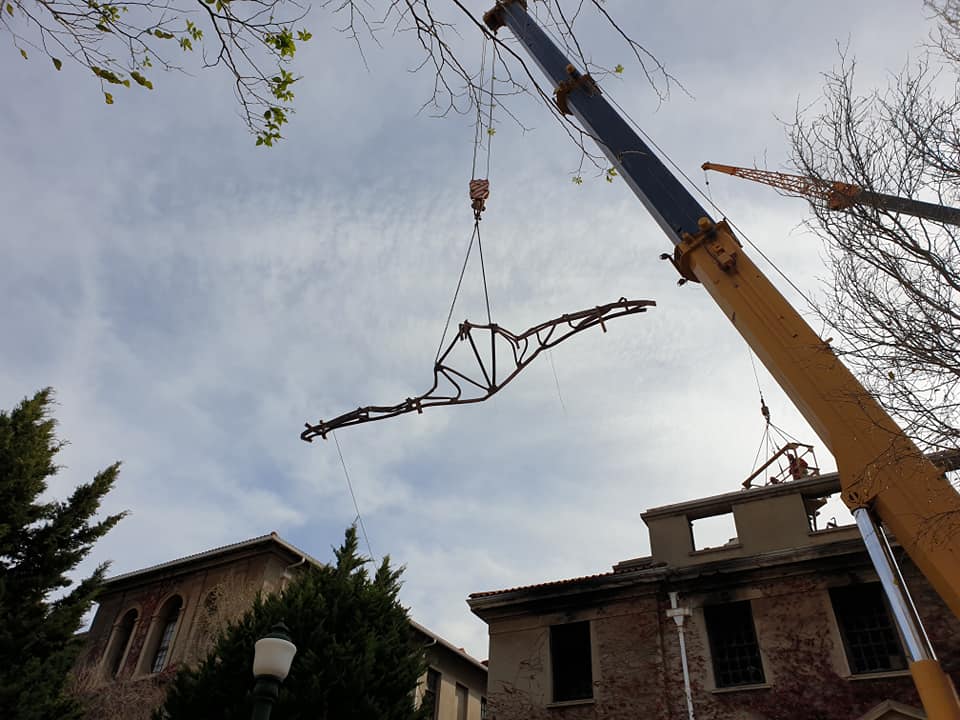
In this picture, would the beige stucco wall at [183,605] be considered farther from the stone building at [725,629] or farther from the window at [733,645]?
the window at [733,645]

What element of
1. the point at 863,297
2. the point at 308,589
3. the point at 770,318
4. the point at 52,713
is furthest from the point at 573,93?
the point at 52,713

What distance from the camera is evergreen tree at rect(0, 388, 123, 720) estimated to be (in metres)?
12.0

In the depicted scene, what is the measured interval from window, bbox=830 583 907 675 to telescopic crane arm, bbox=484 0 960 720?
323 inches

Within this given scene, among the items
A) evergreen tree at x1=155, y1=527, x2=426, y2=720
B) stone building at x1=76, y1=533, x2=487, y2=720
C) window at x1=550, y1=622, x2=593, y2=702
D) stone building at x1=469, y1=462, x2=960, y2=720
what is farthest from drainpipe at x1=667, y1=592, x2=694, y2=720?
stone building at x1=76, y1=533, x2=487, y2=720

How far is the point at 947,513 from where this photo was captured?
18.7 feet

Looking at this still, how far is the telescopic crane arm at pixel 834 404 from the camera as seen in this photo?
5.76 meters

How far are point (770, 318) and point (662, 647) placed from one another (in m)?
9.33

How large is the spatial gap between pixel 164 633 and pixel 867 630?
1682 cm

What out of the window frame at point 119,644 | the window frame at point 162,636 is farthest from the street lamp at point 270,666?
the window frame at point 119,644

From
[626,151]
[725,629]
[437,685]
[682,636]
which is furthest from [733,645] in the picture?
[626,151]

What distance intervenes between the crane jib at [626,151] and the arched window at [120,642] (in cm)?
1778

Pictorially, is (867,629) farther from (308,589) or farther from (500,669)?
(308,589)

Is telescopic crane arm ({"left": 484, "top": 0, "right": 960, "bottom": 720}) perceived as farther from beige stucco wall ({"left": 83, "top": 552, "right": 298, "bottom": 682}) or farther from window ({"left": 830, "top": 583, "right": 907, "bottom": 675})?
beige stucco wall ({"left": 83, "top": 552, "right": 298, "bottom": 682})

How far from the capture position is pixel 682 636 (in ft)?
47.0
